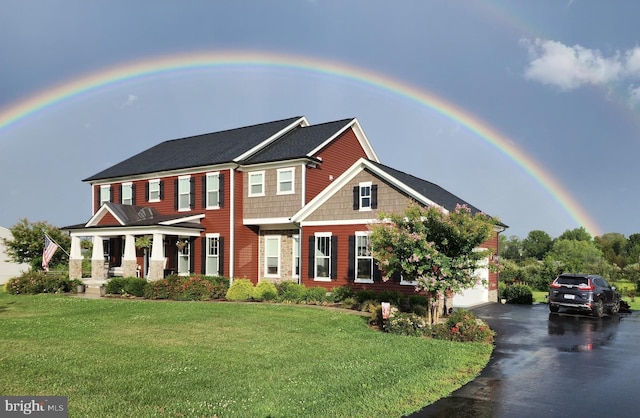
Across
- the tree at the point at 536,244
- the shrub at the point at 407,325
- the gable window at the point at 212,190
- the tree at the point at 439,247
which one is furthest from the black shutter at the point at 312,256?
the tree at the point at 536,244

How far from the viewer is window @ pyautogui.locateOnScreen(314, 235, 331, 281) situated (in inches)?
927

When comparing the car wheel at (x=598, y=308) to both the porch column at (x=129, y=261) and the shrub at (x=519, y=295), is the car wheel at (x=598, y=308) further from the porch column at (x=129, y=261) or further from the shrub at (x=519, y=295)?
the porch column at (x=129, y=261)

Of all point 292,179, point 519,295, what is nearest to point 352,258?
point 292,179

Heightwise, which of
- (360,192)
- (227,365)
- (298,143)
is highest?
(298,143)

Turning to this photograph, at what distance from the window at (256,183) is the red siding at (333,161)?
281cm

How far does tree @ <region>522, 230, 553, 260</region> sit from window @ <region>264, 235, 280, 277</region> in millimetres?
109553

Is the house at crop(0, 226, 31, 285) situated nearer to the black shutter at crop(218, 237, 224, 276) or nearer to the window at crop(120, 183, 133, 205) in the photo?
the window at crop(120, 183, 133, 205)

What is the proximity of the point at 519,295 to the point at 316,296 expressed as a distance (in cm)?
1111

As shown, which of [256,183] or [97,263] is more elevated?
[256,183]

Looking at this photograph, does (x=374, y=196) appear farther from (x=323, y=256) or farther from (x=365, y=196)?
(x=323, y=256)

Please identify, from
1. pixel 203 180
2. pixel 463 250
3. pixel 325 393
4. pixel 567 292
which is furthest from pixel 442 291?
pixel 203 180

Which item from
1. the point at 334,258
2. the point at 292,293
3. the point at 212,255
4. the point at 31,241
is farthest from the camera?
the point at 31,241

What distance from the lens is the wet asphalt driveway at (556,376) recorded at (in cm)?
754

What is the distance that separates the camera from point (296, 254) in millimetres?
26266
